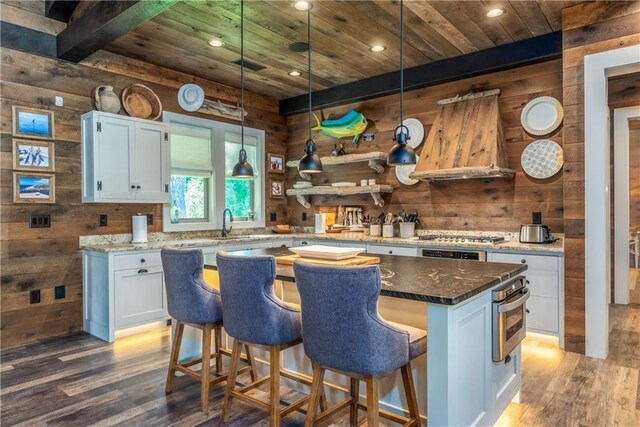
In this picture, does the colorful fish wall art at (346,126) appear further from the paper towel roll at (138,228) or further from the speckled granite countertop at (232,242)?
the paper towel roll at (138,228)

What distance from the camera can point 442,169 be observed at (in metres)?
4.21

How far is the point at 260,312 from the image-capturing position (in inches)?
80.0

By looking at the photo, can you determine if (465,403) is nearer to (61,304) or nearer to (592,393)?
(592,393)

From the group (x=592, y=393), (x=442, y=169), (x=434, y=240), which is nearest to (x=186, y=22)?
(x=442, y=169)

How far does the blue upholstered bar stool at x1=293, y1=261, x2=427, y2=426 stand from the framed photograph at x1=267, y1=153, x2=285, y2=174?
4.35 m

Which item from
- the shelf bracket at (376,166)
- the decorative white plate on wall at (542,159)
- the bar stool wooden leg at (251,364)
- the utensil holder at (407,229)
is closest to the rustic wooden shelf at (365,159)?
the shelf bracket at (376,166)

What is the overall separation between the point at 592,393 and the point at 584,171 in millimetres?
1676

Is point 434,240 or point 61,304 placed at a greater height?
point 434,240

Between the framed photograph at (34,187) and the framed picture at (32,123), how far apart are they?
0.36 meters

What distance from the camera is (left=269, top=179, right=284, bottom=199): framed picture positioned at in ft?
19.8

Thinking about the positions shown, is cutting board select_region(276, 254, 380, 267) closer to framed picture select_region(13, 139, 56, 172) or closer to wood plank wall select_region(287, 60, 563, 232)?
wood plank wall select_region(287, 60, 563, 232)

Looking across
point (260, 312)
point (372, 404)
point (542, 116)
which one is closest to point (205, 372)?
point (260, 312)

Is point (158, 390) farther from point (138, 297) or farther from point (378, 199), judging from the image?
point (378, 199)

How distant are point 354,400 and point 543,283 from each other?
87.3 inches
